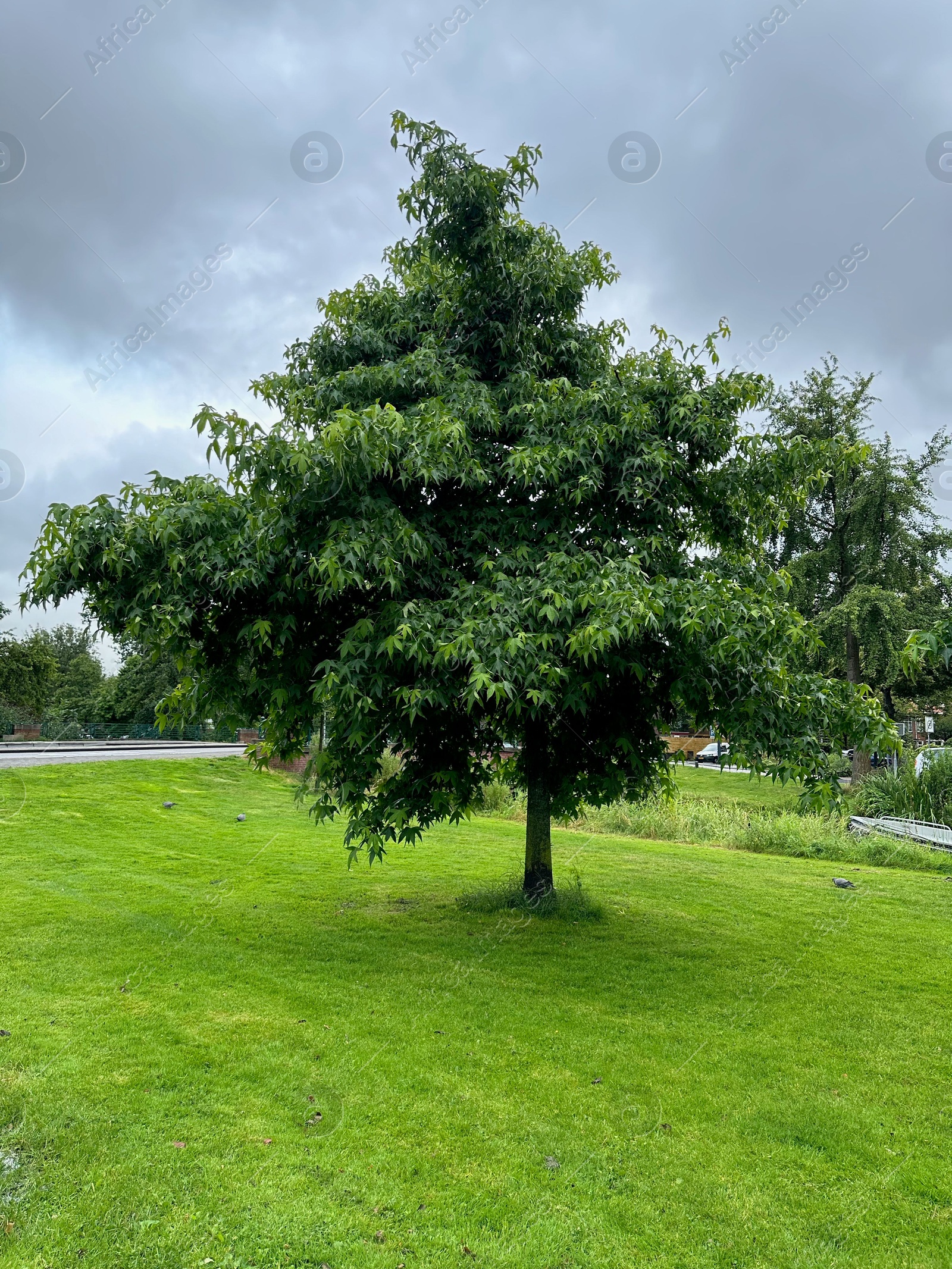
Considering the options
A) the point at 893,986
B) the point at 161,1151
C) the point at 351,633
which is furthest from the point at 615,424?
the point at 161,1151

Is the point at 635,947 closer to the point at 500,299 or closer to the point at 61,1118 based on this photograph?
the point at 61,1118

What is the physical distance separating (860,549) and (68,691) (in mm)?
64353

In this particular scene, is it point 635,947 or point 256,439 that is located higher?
point 256,439

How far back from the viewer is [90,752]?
29.0m

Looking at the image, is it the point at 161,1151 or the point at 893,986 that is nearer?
the point at 161,1151

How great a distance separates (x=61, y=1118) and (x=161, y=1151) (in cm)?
75

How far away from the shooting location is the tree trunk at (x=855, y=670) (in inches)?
1056

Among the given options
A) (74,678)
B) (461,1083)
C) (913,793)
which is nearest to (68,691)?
(74,678)

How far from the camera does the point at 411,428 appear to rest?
267 inches

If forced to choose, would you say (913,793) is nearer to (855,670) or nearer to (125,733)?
(855,670)

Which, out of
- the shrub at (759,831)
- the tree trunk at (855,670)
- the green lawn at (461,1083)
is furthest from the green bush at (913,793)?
the green lawn at (461,1083)

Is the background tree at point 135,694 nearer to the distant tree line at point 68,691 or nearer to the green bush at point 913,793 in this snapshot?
the distant tree line at point 68,691

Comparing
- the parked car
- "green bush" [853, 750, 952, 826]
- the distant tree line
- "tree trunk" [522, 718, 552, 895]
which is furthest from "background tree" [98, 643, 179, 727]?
"tree trunk" [522, 718, 552, 895]

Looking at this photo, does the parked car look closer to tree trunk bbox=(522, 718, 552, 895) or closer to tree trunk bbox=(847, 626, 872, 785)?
tree trunk bbox=(847, 626, 872, 785)
